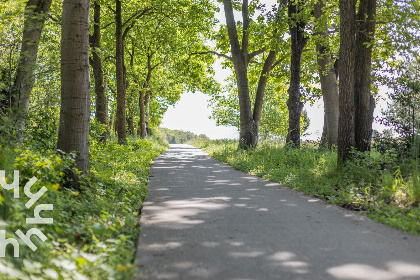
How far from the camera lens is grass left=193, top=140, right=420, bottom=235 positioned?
19.3 feet

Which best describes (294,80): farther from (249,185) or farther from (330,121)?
(249,185)

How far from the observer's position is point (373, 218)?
18.9 ft

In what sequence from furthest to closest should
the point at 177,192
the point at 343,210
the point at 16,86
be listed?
1. the point at 16,86
2. the point at 177,192
3. the point at 343,210

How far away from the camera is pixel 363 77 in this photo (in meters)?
10.1

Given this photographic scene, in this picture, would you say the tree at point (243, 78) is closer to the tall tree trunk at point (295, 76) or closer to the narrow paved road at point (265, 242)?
the tall tree trunk at point (295, 76)

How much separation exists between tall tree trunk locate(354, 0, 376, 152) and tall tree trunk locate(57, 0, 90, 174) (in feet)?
22.9

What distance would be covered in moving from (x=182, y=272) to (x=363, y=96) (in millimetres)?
8242

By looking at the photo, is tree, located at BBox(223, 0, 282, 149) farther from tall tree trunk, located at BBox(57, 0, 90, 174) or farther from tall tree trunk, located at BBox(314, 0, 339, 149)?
tall tree trunk, located at BBox(57, 0, 90, 174)

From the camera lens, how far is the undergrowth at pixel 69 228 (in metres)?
3.31

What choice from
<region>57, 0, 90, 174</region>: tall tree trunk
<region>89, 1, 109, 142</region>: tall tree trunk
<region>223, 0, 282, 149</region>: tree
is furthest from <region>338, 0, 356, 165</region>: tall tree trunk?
<region>89, 1, 109, 142</region>: tall tree trunk

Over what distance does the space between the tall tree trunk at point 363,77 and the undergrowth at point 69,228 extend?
6.05 metres

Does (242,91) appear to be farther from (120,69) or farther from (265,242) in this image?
(265,242)

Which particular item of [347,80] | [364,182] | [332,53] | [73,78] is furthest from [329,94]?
[73,78]

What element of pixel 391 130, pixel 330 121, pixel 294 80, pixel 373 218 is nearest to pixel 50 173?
pixel 373 218
